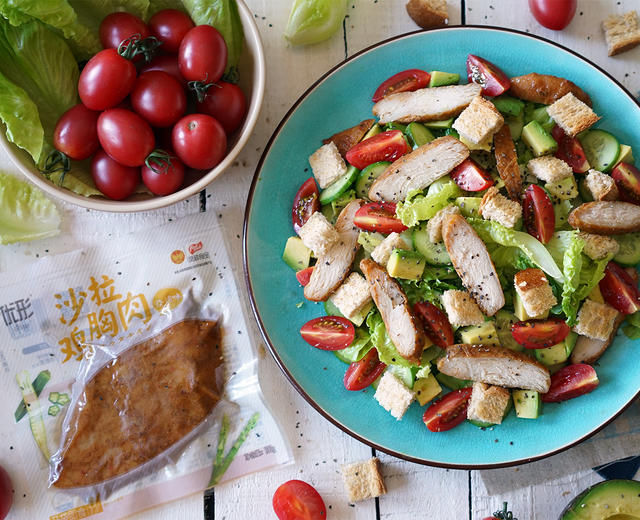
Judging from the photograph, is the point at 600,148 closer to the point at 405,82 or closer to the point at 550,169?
the point at 550,169

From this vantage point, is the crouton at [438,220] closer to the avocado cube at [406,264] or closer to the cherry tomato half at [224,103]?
the avocado cube at [406,264]

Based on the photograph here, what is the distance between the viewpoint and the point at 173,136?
1878 mm

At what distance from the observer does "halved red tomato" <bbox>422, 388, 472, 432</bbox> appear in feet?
6.58

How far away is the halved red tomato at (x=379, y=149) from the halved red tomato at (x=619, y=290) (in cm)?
80

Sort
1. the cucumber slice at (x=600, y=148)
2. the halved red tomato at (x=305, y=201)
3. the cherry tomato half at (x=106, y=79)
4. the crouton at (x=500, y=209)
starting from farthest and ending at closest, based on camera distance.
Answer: the halved red tomato at (x=305, y=201) < the cucumber slice at (x=600, y=148) < the crouton at (x=500, y=209) < the cherry tomato half at (x=106, y=79)

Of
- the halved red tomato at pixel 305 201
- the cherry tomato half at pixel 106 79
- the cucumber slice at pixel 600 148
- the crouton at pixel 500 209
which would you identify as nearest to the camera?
the cherry tomato half at pixel 106 79

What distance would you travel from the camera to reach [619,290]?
1.94 meters

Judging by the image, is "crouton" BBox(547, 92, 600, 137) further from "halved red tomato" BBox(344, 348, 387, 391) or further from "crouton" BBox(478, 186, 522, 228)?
"halved red tomato" BBox(344, 348, 387, 391)

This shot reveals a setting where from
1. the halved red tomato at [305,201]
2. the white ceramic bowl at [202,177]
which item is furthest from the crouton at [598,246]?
the white ceramic bowl at [202,177]

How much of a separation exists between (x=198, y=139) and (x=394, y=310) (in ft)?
2.76

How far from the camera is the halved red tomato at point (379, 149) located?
79.0 inches

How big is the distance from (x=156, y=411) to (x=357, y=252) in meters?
0.94

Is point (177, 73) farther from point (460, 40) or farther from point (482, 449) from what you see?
point (482, 449)

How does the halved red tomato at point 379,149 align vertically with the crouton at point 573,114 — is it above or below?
below
